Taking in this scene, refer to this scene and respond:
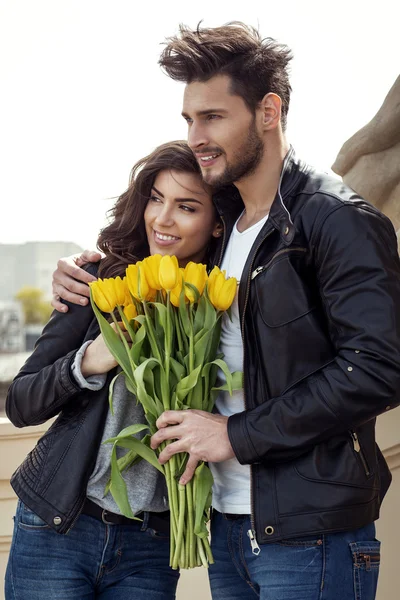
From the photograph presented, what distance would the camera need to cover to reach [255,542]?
1.66 meters

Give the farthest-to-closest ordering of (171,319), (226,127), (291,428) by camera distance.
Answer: (226,127)
(171,319)
(291,428)

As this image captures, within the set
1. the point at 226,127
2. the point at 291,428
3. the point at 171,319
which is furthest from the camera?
the point at 226,127

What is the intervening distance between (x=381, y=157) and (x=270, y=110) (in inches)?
31.2

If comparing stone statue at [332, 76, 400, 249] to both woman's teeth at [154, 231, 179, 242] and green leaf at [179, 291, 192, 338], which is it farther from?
green leaf at [179, 291, 192, 338]

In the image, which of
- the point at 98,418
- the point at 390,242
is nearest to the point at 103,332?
the point at 98,418

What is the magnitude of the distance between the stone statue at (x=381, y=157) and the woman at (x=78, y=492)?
104 cm

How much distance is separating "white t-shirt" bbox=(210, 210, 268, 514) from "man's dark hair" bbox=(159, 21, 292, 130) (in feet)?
1.01

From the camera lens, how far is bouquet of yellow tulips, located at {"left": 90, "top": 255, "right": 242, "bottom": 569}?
1646 mm

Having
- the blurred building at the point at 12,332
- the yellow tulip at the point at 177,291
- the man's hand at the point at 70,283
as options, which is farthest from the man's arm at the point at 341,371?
the blurred building at the point at 12,332

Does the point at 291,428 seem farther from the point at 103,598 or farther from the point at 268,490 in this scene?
the point at 103,598

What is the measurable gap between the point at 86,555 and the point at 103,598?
0.13 m

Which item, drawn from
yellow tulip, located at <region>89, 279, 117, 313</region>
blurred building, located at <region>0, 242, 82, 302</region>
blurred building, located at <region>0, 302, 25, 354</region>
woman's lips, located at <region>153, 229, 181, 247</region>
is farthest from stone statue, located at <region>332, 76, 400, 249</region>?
blurred building, located at <region>0, 242, 82, 302</region>

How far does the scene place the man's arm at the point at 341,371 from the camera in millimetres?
1537

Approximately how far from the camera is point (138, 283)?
5.41 ft
